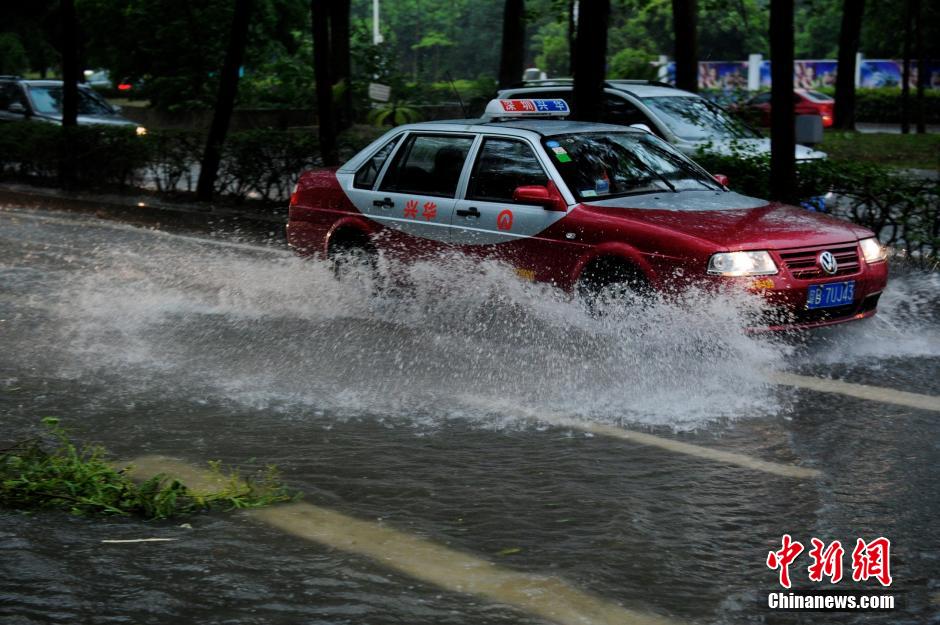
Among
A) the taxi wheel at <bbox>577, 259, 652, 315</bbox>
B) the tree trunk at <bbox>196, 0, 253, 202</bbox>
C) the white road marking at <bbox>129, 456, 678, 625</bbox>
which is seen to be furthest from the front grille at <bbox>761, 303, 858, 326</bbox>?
the tree trunk at <bbox>196, 0, 253, 202</bbox>

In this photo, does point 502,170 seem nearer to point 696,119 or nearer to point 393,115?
point 696,119

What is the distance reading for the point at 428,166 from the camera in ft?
31.9

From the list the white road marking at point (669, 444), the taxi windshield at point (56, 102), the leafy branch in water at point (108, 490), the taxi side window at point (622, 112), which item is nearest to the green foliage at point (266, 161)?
the taxi side window at point (622, 112)

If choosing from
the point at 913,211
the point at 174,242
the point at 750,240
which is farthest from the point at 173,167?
the point at 750,240

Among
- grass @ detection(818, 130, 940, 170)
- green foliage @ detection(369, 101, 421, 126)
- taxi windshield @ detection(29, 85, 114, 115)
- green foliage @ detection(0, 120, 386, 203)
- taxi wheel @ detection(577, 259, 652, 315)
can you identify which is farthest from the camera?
green foliage @ detection(369, 101, 421, 126)

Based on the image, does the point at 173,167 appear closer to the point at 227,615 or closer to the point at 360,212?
the point at 360,212

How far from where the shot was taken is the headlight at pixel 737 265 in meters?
7.80

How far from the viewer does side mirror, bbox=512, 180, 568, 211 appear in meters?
8.65

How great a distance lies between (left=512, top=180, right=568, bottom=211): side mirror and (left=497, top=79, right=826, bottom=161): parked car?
21.4ft

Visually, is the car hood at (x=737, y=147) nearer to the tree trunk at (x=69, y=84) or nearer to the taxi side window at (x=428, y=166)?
the taxi side window at (x=428, y=166)

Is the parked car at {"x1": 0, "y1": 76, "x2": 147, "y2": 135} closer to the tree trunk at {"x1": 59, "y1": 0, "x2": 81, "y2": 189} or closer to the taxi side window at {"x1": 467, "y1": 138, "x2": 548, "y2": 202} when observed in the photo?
the tree trunk at {"x1": 59, "y1": 0, "x2": 81, "y2": 189}

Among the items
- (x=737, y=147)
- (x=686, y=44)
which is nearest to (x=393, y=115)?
(x=686, y=44)

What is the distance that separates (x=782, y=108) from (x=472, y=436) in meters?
7.40

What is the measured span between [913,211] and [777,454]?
6218 mm
